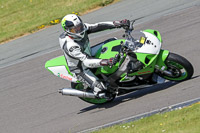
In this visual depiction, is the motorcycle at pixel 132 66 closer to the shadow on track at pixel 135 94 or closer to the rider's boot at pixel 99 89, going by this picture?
the rider's boot at pixel 99 89

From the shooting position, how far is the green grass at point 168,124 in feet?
19.3

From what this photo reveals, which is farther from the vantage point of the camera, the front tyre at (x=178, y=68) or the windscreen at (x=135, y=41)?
the windscreen at (x=135, y=41)

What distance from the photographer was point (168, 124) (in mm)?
6211

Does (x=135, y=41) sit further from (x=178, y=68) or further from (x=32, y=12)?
(x=32, y=12)

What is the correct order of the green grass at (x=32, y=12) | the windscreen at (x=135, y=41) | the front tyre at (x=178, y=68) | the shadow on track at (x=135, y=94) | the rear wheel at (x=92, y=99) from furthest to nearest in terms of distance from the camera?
1. the green grass at (x=32, y=12)
2. the rear wheel at (x=92, y=99)
3. the shadow on track at (x=135, y=94)
4. the windscreen at (x=135, y=41)
5. the front tyre at (x=178, y=68)

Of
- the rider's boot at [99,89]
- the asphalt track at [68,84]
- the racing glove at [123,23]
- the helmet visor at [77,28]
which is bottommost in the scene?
the asphalt track at [68,84]

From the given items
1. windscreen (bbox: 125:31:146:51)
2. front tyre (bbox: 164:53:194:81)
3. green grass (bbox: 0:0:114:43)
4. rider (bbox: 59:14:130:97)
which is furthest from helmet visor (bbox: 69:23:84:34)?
green grass (bbox: 0:0:114:43)

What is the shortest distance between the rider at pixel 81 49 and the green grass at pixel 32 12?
8.94m

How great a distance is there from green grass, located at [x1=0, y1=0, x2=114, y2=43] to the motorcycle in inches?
349

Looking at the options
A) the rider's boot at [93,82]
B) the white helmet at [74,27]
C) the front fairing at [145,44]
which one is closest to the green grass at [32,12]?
the rider's boot at [93,82]

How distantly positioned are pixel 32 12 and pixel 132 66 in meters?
12.9

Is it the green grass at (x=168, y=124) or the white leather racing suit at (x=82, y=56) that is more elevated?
the white leather racing suit at (x=82, y=56)

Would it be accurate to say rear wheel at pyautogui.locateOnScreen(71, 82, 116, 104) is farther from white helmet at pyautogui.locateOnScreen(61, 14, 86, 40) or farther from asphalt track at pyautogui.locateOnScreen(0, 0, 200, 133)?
white helmet at pyautogui.locateOnScreen(61, 14, 86, 40)

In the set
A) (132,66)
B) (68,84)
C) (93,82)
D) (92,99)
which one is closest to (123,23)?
(132,66)
